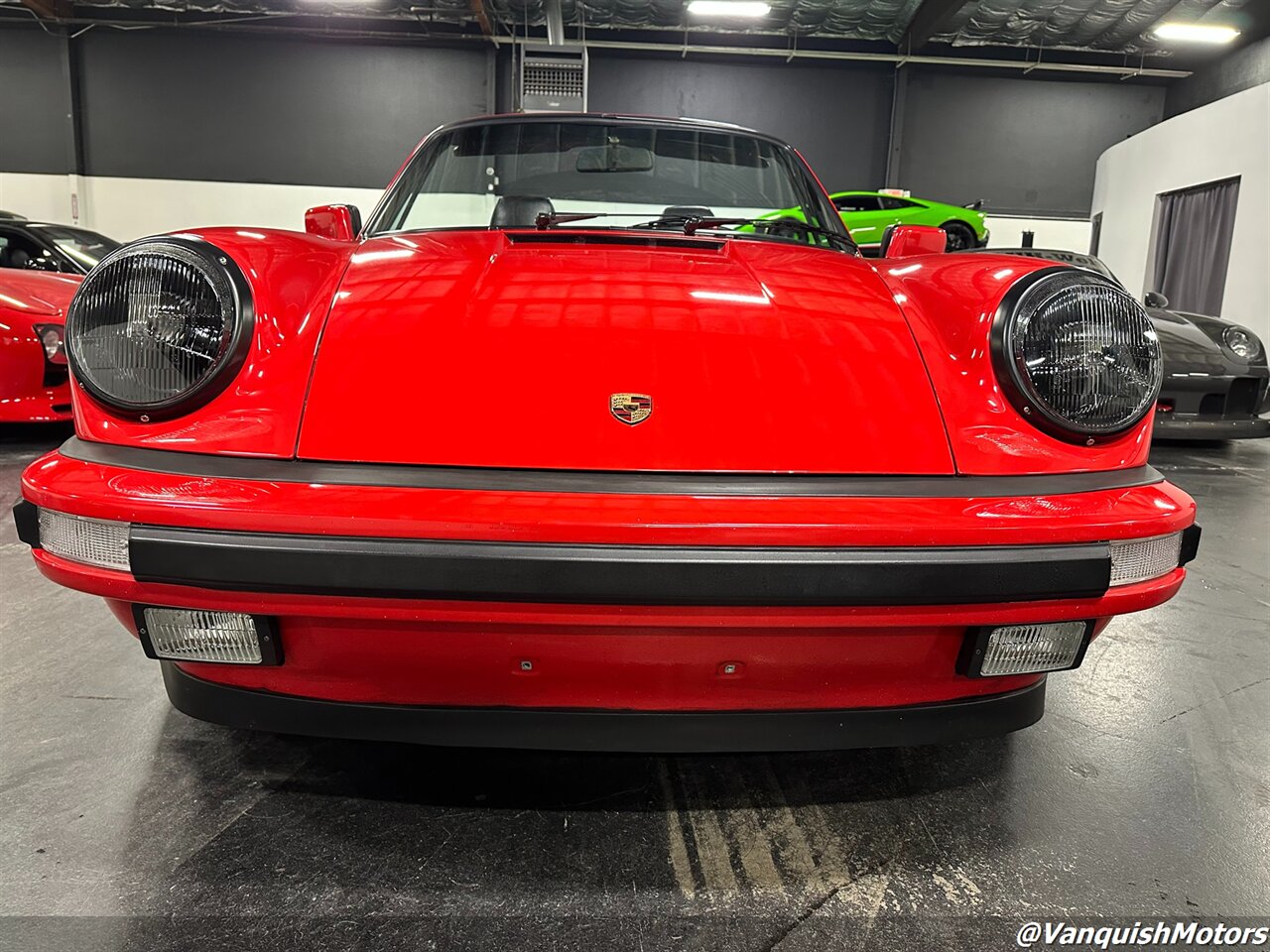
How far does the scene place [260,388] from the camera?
3.81 ft

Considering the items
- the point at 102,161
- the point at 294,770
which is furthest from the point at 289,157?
the point at 294,770

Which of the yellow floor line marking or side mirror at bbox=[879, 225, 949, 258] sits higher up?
side mirror at bbox=[879, 225, 949, 258]

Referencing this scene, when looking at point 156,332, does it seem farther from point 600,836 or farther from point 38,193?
point 38,193

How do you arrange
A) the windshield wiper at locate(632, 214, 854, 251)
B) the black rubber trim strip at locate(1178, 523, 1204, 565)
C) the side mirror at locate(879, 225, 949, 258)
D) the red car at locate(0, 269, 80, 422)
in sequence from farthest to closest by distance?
the red car at locate(0, 269, 80, 422)
the side mirror at locate(879, 225, 949, 258)
the windshield wiper at locate(632, 214, 854, 251)
the black rubber trim strip at locate(1178, 523, 1204, 565)

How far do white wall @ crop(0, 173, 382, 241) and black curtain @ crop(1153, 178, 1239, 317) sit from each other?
11.3 m

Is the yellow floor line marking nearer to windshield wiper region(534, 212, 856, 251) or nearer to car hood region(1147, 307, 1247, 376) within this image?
windshield wiper region(534, 212, 856, 251)

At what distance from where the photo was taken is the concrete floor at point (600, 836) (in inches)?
43.9

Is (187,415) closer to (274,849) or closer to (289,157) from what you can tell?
(274,849)

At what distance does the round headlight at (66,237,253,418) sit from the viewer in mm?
1152

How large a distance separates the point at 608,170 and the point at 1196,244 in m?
11.1

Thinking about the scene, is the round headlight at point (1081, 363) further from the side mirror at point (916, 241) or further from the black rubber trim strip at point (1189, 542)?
the side mirror at point (916, 241)

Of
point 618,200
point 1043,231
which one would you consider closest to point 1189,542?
point 618,200

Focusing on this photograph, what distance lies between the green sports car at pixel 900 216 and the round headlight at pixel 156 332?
974 centimetres

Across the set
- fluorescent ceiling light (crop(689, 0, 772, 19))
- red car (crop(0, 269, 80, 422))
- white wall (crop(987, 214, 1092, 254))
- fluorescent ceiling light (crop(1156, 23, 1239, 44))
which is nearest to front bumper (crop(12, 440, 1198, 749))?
red car (crop(0, 269, 80, 422))
